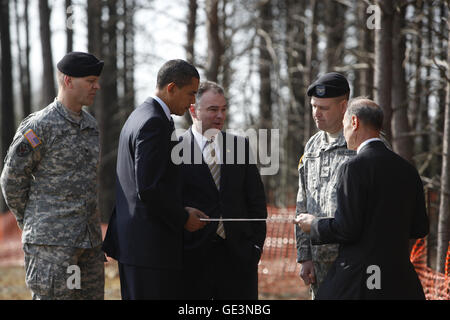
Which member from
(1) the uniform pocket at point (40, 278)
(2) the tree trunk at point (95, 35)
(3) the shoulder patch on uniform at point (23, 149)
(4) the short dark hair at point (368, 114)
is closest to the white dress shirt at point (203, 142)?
(4) the short dark hair at point (368, 114)

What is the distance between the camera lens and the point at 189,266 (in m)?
3.72

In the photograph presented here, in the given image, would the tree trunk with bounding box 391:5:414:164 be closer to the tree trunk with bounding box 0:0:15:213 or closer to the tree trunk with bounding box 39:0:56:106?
the tree trunk with bounding box 39:0:56:106

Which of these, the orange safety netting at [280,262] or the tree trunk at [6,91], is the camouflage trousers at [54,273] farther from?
the tree trunk at [6,91]

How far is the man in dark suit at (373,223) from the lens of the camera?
119 inches

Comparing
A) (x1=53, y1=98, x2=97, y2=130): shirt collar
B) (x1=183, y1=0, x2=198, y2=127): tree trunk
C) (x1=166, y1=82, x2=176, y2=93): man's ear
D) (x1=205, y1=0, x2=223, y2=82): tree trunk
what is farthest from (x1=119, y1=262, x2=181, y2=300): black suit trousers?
(x1=183, y1=0, x2=198, y2=127): tree trunk

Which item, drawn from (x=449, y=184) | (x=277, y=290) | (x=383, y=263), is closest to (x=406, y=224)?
(x=383, y=263)


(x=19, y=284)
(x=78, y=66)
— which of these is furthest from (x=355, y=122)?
(x=19, y=284)

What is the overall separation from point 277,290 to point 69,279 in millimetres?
5555

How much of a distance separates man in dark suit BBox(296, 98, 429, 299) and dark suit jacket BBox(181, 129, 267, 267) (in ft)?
2.62

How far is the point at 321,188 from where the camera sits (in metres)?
3.79

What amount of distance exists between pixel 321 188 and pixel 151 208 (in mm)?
1209

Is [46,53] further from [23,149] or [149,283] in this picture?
[149,283]

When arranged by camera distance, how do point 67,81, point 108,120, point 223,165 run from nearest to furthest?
point 223,165 → point 67,81 → point 108,120

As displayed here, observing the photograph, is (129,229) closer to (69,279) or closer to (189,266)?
(189,266)
